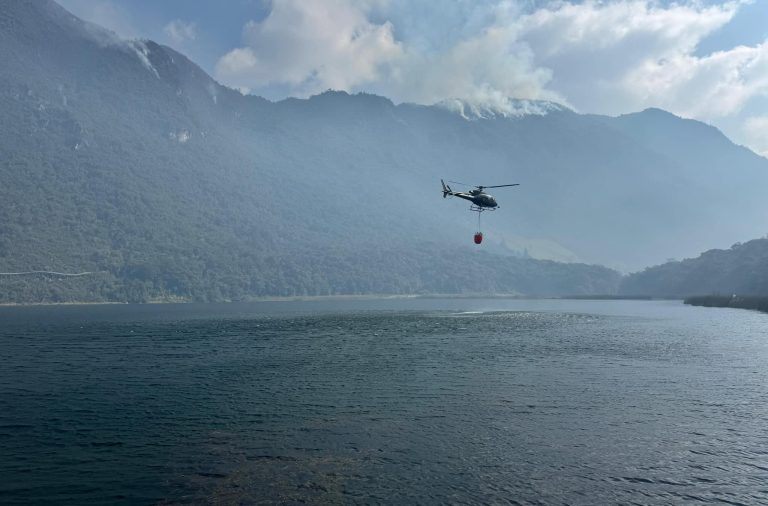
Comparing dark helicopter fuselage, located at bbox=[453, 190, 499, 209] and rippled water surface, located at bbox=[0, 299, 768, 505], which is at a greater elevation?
dark helicopter fuselage, located at bbox=[453, 190, 499, 209]

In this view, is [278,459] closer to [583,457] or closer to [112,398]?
[583,457]

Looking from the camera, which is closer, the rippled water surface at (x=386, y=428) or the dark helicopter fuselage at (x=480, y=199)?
the rippled water surface at (x=386, y=428)

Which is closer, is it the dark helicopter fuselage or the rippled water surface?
the rippled water surface

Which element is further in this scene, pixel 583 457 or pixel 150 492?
pixel 583 457

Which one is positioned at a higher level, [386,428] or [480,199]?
[480,199]

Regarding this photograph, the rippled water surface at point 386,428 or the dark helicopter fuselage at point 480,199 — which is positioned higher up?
the dark helicopter fuselage at point 480,199

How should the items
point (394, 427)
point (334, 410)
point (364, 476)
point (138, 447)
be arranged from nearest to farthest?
point (364, 476) → point (138, 447) → point (394, 427) → point (334, 410)

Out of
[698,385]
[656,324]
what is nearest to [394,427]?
[698,385]

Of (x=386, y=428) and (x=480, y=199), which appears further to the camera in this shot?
(x=480, y=199)
